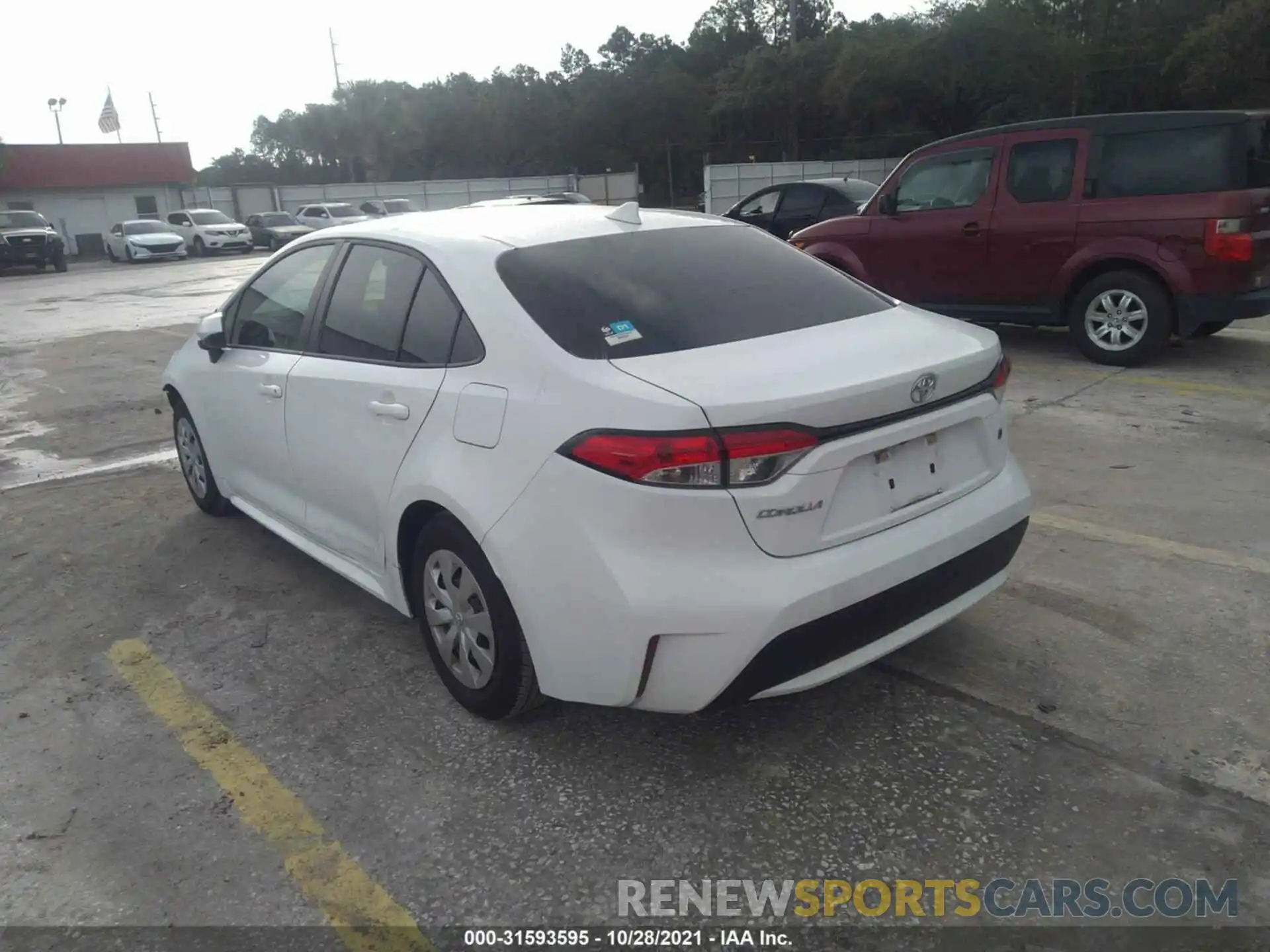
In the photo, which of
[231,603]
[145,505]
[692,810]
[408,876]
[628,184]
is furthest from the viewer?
[628,184]

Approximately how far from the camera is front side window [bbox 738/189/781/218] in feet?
45.4

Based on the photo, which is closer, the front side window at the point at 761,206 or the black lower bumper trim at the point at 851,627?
the black lower bumper trim at the point at 851,627

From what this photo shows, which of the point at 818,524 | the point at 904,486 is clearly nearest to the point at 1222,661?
the point at 904,486

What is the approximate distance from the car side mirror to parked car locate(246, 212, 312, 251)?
3054 cm

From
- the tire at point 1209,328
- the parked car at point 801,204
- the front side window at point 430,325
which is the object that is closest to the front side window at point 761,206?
A: the parked car at point 801,204

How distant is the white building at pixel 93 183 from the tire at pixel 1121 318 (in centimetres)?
4191

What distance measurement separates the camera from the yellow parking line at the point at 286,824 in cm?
242

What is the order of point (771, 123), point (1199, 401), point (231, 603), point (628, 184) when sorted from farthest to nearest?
point (771, 123), point (628, 184), point (1199, 401), point (231, 603)

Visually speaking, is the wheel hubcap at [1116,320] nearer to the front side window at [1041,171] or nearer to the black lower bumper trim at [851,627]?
the front side window at [1041,171]

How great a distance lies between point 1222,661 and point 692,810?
197cm

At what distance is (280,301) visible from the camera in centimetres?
427

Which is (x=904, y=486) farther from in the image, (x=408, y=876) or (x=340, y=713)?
(x=340, y=713)

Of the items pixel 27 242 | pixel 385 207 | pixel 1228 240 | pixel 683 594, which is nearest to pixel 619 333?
pixel 683 594

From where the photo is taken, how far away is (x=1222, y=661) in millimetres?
3383
